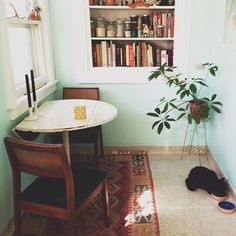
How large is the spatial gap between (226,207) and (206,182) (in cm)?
31

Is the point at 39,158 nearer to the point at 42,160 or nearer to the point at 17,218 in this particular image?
the point at 42,160

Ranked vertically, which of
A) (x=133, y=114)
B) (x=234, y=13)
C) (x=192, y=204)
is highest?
(x=234, y=13)

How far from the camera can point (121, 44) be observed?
3127 mm

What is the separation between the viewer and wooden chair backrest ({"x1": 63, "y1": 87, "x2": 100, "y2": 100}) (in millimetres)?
2920

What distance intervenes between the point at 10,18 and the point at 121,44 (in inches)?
49.6

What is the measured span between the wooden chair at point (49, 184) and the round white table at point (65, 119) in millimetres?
337

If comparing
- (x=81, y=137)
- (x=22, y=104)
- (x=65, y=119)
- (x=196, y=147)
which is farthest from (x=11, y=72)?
(x=196, y=147)

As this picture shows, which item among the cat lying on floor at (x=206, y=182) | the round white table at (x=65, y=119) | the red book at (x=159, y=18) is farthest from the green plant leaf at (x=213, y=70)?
the round white table at (x=65, y=119)

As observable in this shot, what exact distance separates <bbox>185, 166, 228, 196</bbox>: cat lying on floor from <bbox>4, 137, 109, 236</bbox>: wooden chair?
1.02m

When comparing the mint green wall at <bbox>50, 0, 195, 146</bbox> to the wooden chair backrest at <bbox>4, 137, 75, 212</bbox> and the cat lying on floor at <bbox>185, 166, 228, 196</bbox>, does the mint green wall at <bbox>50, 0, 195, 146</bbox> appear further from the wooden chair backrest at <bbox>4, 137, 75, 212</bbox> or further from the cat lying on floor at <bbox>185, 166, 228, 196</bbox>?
the wooden chair backrest at <bbox>4, 137, 75, 212</bbox>

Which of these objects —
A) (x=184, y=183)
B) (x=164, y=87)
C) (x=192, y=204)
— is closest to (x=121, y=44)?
(x=164, y=87)

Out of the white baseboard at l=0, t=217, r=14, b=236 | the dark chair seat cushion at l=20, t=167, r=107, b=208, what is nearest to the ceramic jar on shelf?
the dark chair seat cushion at l=20, t=167, r=107, b=208

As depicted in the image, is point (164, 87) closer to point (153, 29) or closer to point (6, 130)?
point (153, 29)

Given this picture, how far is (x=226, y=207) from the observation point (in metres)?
2.17
